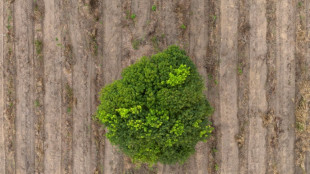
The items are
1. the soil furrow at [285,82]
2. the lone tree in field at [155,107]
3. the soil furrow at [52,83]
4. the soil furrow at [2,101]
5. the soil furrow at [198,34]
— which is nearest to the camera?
the lone tree in field at [155,107]

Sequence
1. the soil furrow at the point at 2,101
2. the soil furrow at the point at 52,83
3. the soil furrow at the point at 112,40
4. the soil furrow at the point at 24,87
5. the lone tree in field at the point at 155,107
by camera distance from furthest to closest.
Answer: the soil furrow at the point at 2,101
the soil furrow at the point at 24,87
the soil furrow at the point at 52,83
the soil furrow at the point at 112,40
the lone tree in field at the point at 155,107

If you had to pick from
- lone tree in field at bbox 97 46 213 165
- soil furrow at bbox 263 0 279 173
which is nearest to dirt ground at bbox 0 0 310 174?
soil furrow at bbox 263 0 279 173

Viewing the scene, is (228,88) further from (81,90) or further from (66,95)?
(66,95)

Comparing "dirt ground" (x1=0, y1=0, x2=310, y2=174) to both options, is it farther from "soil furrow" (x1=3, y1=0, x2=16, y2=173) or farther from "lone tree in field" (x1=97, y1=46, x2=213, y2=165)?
"lone tree in field" (x1=97, y1=46, x2=213, y2=165)

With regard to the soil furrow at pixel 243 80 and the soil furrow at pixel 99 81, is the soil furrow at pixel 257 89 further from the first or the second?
the soil furrow at pixel 99 81

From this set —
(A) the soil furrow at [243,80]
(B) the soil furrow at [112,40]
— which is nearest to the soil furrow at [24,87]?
(B) the soil furrow at [112,40]
